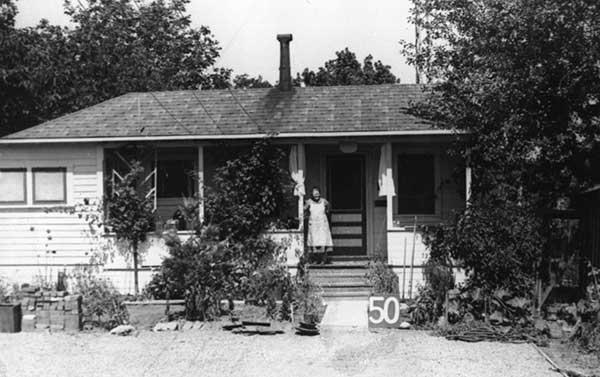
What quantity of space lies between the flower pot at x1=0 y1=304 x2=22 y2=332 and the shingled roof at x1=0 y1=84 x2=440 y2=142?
184 inches

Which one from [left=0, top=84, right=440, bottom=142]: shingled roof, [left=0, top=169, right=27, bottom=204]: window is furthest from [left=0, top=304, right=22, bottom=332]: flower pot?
[left=0, top=84, right=440, bottom=142]: shingled roof

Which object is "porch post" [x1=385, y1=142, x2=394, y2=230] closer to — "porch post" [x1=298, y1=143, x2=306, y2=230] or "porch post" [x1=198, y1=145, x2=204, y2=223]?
"porch post" [x1=298, y1=143, x2=306, y2=230]

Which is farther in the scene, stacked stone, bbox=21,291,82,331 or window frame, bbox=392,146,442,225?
window frame, bbox=392,146,442,225

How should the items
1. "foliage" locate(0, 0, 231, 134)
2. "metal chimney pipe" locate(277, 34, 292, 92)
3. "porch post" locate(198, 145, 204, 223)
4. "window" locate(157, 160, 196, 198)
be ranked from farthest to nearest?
"foliage" locate(0, 0, 231, 134) → "metal chimney pipe" locate(277, 34, 292, 92) → "window" locate(157, 160, 196, 198) → "porch post" locate(198, 145, 204, 223)

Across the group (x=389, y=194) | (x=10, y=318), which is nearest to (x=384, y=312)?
(x=389, y=194)

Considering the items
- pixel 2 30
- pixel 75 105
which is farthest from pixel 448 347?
pixel 75 105

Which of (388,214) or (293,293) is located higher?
(388,214)

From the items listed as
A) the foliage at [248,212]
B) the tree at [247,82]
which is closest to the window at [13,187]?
the foliage at [248,212]

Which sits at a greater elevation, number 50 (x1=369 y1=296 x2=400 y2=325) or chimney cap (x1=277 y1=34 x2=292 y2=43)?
chimney cap (x1=277 y1=34 x2=292 y2=43)

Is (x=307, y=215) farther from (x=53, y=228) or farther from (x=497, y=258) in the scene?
(x=53, y=228)

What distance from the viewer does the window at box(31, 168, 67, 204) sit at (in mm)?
14883

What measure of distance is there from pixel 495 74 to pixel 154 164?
767 cm

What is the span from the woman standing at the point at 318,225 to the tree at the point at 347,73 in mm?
32591

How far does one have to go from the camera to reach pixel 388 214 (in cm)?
1416
